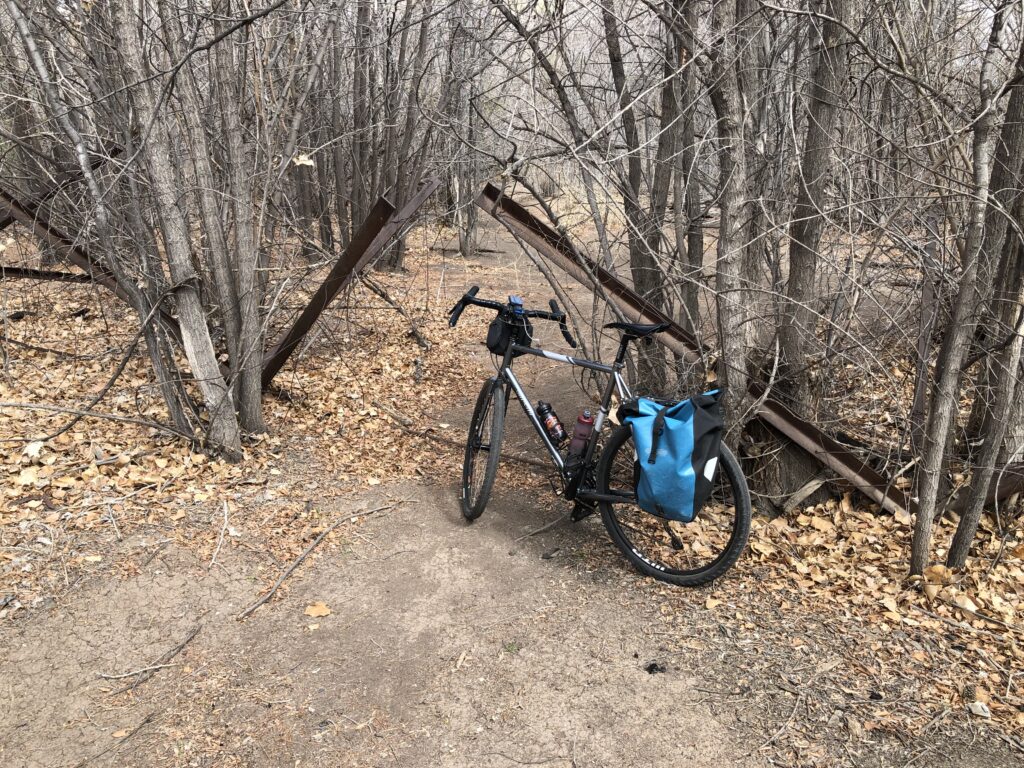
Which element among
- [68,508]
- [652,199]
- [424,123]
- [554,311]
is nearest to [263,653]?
[68,508]

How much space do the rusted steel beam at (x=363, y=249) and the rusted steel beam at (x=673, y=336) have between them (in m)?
0.56

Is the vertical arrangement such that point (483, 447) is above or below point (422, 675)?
above

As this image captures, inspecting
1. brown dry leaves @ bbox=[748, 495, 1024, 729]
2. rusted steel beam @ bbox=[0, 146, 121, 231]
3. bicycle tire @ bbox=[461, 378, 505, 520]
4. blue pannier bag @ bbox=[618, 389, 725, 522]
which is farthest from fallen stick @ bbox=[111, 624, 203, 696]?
rusted steel beam @ bbox=[0, 146, 121, 231]

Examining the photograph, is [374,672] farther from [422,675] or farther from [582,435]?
[582,435]

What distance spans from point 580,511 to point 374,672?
1.54 metres

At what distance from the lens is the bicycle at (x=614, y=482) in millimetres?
3906

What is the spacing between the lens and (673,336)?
4.70 metres

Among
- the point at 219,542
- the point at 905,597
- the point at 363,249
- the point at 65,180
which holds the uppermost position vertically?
the point at 65,180

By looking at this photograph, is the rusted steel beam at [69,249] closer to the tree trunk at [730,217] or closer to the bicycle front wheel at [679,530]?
the bicycle front wheel at [679,530]

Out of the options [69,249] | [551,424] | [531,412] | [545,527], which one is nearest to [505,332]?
[531,412]

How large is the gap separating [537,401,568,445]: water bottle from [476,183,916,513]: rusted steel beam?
0.82 m

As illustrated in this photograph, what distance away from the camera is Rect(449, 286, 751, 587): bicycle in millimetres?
3906

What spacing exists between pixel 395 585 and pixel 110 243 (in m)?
2.70

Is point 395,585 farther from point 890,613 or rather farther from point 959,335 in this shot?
point 959,335
